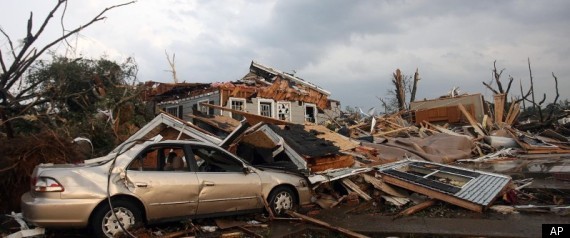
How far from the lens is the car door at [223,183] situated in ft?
21.0

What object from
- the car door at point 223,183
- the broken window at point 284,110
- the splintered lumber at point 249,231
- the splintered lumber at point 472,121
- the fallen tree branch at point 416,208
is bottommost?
the splintered lumber at point 249,231

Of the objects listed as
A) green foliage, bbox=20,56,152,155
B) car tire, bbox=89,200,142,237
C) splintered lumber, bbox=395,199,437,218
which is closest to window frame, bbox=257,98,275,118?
green foliage, bbox=20,56,152,155

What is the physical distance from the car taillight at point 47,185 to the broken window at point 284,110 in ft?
65.9

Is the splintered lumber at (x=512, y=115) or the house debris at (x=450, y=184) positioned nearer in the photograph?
the house debris at (x=450, y=184)

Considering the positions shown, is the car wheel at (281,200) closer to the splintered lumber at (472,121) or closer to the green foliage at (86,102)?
the green foliage at (86,102)

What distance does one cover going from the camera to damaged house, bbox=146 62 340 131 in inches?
894

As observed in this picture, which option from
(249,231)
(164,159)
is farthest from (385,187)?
(164,159)

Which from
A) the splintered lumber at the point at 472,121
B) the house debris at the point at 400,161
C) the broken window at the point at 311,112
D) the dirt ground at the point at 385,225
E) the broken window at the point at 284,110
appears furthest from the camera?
the broken window at the point at 311,112

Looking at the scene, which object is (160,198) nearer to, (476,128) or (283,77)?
(476,128)

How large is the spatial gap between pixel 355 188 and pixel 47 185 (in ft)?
18.7

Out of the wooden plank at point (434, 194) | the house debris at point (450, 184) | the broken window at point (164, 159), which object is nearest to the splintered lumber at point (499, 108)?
the house debris at point (450, 184)

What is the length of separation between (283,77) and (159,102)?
27.6 feet

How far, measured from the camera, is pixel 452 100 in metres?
23.4

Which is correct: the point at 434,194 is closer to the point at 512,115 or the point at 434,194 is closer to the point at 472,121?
the point at 472,121
